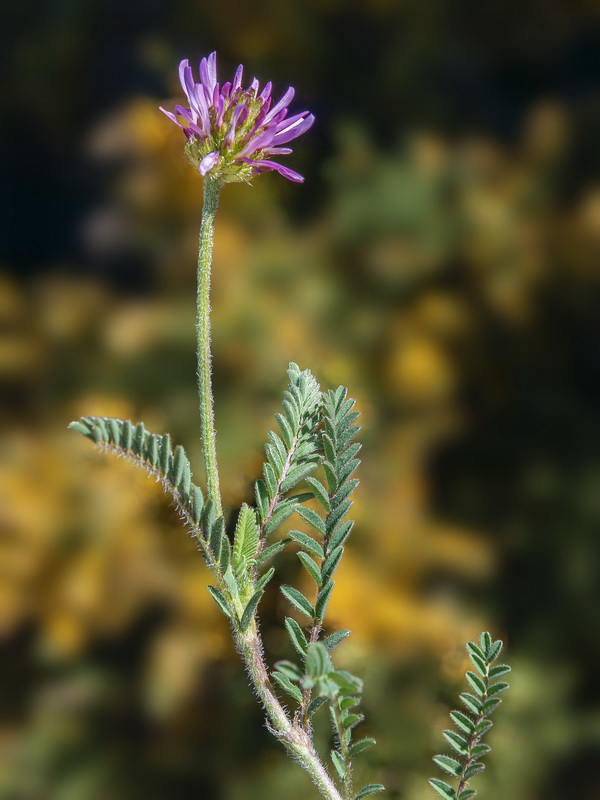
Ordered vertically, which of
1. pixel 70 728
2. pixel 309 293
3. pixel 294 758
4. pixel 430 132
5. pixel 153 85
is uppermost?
pixel 153 85

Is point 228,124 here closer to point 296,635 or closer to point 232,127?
point 232,127

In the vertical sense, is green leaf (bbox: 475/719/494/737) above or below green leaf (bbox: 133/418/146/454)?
below

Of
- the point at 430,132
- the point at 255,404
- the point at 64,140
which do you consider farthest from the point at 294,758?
the point at 64,140

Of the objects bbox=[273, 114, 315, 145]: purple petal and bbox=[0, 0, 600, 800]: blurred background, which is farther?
bbox=[0, 0, 600, 800]: blurred background

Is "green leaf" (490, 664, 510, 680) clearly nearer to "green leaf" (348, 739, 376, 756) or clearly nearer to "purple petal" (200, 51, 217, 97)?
"green leaf" (348, 739, 376, 756)

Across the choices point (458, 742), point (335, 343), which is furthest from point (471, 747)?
point (335, 343)

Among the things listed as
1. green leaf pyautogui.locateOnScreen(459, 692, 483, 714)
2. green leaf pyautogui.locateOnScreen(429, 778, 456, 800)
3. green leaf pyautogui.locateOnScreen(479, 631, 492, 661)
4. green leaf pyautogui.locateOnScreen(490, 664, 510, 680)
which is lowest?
green leaf pyautogui.locateOnScreen(429, 778, 456, 800)

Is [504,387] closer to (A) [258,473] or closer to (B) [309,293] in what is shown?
(B) [309,293]

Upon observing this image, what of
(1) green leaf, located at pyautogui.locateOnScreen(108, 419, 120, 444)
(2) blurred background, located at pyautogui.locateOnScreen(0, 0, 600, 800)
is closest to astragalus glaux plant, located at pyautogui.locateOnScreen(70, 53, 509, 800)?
(1) green leaf, located at pyautogui.locateOnScreen(108, 419, 120, 444)
